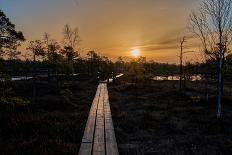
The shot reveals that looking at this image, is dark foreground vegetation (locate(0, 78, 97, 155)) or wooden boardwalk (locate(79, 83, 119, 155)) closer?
wooden boardwalk (locate(79, 83, 119, 155))

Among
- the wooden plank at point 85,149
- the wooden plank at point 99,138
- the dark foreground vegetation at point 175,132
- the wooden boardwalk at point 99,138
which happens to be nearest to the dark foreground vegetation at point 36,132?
the wooden plank at point 85,149

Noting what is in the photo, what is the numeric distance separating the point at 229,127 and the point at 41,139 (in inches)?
332

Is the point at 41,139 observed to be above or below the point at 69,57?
below

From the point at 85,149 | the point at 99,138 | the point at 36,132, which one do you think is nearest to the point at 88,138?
the point at 99,138

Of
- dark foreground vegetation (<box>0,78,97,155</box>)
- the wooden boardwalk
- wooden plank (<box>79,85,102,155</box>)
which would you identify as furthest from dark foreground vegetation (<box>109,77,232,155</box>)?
dark foreground vegetation (<box>0,78,97,155</box>)

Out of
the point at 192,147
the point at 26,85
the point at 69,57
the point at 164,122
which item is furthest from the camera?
the point at 69,57

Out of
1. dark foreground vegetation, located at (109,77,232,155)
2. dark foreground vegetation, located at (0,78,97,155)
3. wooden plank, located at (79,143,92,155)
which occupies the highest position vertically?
dark foreground vegetation, located at (0,78,97,155)

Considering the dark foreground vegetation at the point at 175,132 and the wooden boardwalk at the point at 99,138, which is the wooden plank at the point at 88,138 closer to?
the wooden boardwalk at the point at 99,138

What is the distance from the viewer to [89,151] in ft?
32.0

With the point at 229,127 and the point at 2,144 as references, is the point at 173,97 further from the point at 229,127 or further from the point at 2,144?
the point at 2,144

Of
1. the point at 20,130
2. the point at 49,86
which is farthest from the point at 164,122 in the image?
the point at 49,86

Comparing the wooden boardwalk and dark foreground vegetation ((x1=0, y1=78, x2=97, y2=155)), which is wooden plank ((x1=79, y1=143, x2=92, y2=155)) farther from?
dark foreground vegetation ((x1=0, y1=78, x2=97, y2=155))

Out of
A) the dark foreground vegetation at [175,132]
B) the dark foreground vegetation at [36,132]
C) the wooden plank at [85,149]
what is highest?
the dark foreground vegetation at [36,132]

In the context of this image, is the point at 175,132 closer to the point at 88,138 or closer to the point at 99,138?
the point at 99,138
